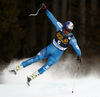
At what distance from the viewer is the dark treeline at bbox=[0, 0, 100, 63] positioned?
14.0 m

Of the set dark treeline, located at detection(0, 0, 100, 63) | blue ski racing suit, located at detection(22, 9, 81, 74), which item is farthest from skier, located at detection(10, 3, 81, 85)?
dark treeline, located at detection(0, 0, 100, 63)

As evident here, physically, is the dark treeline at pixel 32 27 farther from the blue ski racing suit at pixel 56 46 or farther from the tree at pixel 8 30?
the blue ski racing suit at pixel 56 46

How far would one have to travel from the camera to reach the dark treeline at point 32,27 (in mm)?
14023

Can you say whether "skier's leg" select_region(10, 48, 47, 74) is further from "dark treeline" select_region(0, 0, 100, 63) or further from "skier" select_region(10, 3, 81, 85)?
"dark treeline" select_region(0, 0, 100, 63)

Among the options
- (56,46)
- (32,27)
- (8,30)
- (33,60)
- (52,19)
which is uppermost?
(32,27)

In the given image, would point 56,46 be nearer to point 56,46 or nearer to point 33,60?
point 56,46

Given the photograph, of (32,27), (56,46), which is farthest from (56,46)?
(32,27)

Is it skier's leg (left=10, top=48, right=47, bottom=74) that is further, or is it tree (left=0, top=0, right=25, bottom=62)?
tree (left=0, top=0, right=25, bottom=62)

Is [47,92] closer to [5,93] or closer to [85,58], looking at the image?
[5,93]

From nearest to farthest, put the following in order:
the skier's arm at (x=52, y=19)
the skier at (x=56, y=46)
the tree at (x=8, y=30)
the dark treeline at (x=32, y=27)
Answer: the skier at (x=56, y=46), the skier's arm at (x=52, y=19), the tree at (x=8, y=30), the dark treeline at (x=32, y=27)

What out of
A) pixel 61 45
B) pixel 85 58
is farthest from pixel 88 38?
pixel 61 45

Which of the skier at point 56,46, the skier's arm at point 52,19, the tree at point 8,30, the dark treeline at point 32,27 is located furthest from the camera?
the dark treeline at point 32,27

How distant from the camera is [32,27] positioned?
16859 mm

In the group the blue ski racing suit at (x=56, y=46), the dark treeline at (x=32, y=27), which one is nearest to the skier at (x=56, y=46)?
the blue ski racing suit at (x=56, y=46)
